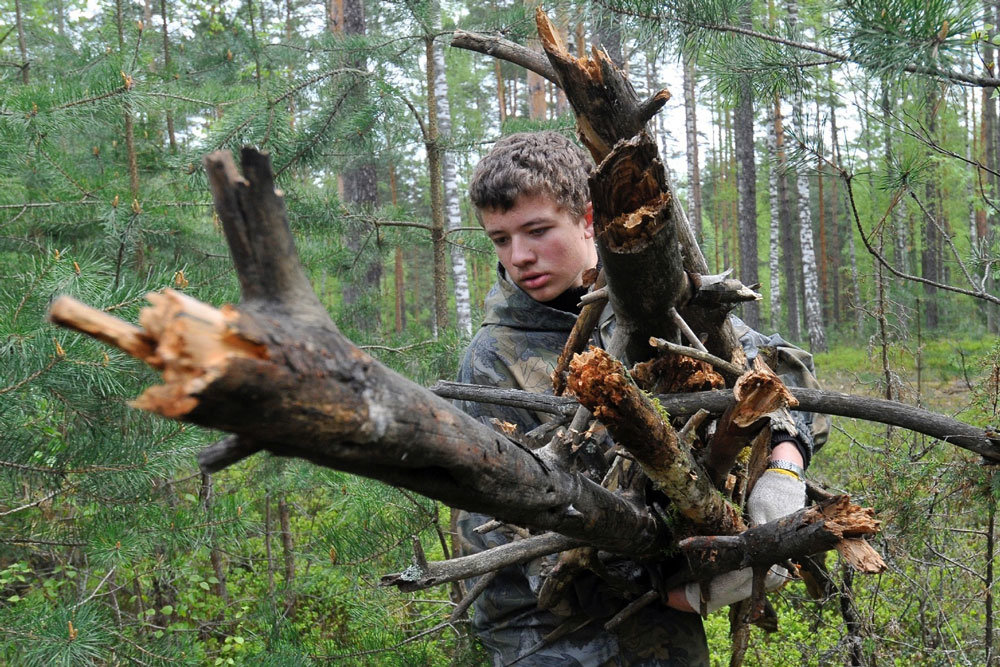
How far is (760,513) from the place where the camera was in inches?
76.3

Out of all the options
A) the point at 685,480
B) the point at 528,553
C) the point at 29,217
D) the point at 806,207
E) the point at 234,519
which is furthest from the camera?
the point at 806,207

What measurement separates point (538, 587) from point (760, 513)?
717mm

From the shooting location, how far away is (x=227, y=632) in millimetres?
6473

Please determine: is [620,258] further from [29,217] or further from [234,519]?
[29,217]

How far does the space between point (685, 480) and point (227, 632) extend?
6135 millimetres

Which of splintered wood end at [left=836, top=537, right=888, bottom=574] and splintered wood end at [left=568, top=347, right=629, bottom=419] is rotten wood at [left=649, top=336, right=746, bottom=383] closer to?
splintered wood end at [left=568, top=347, right=629, bottom=419]

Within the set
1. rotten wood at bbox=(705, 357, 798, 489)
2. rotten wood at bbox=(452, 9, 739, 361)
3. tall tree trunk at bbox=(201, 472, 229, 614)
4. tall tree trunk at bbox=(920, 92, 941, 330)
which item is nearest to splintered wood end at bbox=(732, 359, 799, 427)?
rotten wood at bbox=(705, 357, 798, 489)

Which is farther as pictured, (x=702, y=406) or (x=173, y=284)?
(x=173, y=284)

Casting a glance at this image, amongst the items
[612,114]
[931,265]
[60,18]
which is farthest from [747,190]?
[60,18]

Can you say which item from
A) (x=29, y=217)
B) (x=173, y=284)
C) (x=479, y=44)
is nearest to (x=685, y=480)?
(x=479, y=44)

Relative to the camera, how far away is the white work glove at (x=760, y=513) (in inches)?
76.2

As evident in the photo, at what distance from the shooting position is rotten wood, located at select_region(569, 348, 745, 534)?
50.8 inches

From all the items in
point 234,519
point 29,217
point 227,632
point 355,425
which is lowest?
point 227,632

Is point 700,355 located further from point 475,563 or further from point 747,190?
point 747,190
